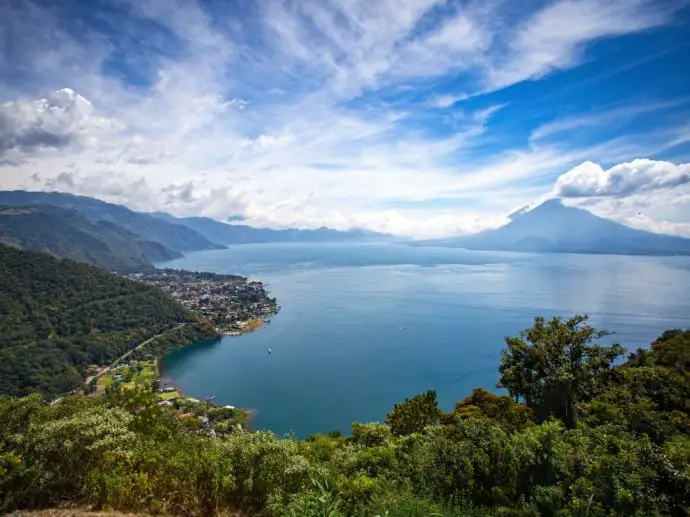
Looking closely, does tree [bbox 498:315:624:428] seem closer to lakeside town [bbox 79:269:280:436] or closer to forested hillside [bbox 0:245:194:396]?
lakeside town [bbox 79:269:280:436]

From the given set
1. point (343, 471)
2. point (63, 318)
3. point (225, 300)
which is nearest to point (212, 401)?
point (63, 318)

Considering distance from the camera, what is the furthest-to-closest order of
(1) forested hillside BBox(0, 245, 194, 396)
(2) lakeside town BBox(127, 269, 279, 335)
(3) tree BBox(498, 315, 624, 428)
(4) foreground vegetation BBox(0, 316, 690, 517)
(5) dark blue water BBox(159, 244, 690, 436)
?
(2) lakeside town BBox(127, 269, 279, 335) < (1) forested hillside BBox(0, 245, 194, 396) < (5) dark blue water BBox(159, 244, 690, 436) < (3) tree BBox(498, 315, 624, 428) < (4) foreground vegetation BBox(0, 316, 690, 517)

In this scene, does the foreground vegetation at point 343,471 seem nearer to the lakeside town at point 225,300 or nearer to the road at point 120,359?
the road at point 120,359

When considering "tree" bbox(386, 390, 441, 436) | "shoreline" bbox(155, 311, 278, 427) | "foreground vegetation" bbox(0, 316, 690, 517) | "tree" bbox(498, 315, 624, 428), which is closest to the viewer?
"foreground vegetation" bbox(0, 316, 690, 517)

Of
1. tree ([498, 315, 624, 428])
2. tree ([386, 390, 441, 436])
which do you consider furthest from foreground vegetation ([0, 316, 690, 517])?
tree ([386, 390, 441, 436])

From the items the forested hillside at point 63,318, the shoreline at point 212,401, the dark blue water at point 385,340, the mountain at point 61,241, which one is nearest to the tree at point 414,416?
the dark blue water at point 385,340

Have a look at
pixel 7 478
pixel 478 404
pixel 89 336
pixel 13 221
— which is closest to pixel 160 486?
pixel 7 478

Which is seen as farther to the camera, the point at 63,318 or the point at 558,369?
the point at 63,318

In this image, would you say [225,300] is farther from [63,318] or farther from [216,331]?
[63,318]
